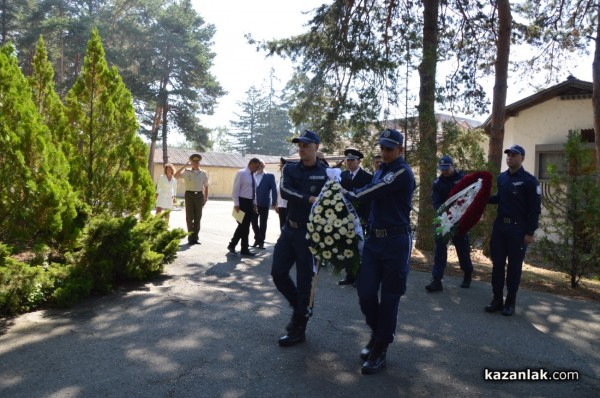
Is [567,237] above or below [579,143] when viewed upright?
below

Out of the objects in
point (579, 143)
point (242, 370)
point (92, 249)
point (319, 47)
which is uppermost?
point (319, 47)

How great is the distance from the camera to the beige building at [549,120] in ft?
48.3

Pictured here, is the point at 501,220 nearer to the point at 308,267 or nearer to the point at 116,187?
the point at 308,267

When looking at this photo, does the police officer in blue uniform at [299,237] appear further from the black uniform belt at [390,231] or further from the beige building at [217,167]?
the beige building at [217,167]

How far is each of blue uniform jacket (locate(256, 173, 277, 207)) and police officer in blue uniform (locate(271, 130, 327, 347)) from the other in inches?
221

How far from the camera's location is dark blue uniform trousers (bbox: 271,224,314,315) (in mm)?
4770

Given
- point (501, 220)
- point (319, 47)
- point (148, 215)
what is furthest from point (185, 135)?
point (501, 220)

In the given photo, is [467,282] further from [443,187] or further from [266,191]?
[266,191]

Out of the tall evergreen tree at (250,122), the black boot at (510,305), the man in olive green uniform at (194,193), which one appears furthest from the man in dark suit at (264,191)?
the tall evergreen tree at (250,122)

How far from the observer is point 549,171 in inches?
338

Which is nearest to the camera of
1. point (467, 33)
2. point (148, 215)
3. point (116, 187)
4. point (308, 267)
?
point (308, 267)

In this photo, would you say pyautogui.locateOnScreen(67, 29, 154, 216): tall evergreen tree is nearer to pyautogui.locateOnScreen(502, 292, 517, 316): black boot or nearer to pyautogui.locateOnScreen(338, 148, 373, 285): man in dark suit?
pyautogui.locateOnScreen(338, 148, 373, 285): man in dark suit

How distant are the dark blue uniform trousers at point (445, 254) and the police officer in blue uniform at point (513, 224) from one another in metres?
1.09

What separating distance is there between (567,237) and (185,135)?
121 feet
